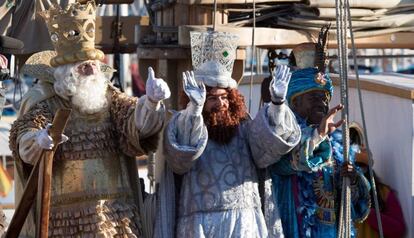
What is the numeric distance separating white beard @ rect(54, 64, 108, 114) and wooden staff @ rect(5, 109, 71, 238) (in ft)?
1.28

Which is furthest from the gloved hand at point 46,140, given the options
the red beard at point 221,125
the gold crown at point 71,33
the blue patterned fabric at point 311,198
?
the blue patterned fabric at point 311,198

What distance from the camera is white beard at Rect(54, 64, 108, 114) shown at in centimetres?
549

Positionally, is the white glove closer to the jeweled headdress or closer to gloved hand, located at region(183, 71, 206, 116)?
gloved hand, located at region(183, 71, 206, 116)

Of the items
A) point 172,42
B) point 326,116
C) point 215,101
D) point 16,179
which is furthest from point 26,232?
point 172,42

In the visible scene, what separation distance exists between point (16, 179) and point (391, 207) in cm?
214

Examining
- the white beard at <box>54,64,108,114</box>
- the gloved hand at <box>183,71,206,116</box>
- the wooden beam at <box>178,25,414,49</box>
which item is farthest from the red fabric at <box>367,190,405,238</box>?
the white beard at <box>54,64,108,114</box>

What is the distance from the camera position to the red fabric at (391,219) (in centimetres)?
651

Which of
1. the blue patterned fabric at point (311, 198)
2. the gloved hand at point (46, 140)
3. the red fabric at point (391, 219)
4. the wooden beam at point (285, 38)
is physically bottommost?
the red fabric at point (391, 219)

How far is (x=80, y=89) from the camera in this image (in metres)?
5.49

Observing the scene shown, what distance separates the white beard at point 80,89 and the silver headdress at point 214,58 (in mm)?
467

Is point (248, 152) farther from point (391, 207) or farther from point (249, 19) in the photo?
point (249, 19)

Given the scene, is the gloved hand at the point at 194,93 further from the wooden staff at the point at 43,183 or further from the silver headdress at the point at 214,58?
the wooden staff at the point at 43,183

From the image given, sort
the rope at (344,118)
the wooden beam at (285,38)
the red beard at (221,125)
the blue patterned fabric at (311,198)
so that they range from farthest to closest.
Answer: the wooden beam at (285,38)
the blue patterned fabric at (311,198)
the rope at (344,118)
the red beard at (221,125)

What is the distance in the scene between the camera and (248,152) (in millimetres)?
5555
